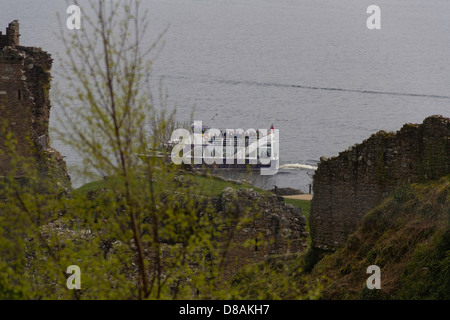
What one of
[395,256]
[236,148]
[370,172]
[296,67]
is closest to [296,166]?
[236,148]

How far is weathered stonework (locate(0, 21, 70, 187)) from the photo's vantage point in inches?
1085

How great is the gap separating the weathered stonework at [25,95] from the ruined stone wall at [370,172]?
8459 millimetres

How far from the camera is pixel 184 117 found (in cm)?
7262

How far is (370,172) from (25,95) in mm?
11697

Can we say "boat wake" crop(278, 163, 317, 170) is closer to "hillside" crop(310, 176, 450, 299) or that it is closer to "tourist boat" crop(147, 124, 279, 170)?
"tourist boat" crop(147, 124, 279, 170)

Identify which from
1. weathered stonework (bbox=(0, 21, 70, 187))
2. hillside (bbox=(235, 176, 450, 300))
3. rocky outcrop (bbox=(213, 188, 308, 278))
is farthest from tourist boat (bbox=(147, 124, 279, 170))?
hillside (bbox=(235, 176, 450, 300))

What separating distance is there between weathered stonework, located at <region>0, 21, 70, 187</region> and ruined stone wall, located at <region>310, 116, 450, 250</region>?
8.46m

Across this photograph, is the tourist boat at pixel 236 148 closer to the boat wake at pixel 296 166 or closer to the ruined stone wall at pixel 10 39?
the boat wake at pixel 296 166

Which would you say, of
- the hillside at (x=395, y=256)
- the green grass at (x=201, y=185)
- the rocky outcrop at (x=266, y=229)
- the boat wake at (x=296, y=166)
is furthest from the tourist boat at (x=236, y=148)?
the hillside at (x=395, y=256)

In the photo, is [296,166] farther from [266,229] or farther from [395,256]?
[395,256]

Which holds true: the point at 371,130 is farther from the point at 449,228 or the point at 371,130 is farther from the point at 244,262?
the point at 449,228

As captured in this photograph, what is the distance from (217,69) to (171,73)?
8.02 m

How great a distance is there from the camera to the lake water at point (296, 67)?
7850 centimetres

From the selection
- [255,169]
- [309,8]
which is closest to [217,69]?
[255,169]
